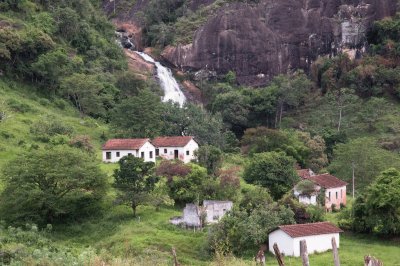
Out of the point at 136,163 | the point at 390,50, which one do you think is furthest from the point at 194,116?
the point at 390,50

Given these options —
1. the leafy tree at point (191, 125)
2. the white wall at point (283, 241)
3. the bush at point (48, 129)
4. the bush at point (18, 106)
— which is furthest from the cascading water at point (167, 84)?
the white wall at point (283, 241)

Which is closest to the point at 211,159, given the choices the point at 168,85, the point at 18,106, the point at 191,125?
the point at 191,125

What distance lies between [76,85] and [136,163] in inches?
852

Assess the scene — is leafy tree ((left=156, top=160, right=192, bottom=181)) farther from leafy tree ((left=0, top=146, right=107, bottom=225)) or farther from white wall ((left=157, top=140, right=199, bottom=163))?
white wall ((left=157, top=140, right=199, bottom=163))

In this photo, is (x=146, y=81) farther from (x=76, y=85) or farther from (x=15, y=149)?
(x=15, y=149)

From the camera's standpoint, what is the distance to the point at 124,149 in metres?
43.0

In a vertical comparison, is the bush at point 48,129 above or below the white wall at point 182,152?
above

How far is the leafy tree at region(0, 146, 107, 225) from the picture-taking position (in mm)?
30672

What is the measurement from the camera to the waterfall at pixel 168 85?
67500 millimetres

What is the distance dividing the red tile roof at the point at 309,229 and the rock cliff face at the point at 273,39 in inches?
1698

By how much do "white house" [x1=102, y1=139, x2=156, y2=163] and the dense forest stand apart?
163 centimetres

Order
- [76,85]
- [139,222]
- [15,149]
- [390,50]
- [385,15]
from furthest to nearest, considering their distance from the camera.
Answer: [385,15] → [390,50] → [76,85] → [15,149] → [139,222]

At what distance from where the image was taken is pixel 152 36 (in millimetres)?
79750

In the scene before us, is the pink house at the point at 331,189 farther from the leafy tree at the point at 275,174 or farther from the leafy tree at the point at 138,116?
the leafy tree at the point at 138,116
